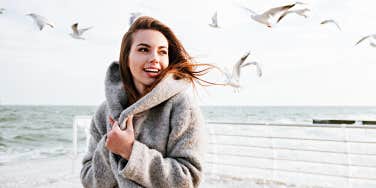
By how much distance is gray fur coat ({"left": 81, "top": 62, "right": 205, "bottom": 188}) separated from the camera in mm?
852

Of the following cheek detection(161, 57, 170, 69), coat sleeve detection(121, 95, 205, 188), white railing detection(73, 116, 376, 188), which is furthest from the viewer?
white railing detection(73, 116, 376, 188)

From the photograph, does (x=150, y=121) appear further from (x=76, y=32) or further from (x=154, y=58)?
(x=76, y=32)

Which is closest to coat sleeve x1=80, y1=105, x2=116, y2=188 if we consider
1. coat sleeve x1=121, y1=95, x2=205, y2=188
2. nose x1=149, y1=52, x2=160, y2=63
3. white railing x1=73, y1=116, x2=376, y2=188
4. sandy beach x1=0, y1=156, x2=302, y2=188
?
coat sleeve x1=121, y1=95, x2=205, y2=188

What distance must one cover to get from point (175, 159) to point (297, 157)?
7963 mm

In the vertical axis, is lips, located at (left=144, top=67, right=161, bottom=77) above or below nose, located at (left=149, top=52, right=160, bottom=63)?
below

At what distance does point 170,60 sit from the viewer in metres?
1.01

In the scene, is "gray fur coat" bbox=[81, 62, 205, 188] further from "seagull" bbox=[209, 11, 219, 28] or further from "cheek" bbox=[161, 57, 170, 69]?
"seagull" bbox=[209, 11, 219, 28]

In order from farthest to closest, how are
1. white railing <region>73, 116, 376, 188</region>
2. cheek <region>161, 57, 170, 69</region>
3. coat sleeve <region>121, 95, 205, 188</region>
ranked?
white railing <region>73, 116, 376, 188</region>
cheek <region>161, 57, 170, 69</region>
coat sleeve <region>121, 95, 205, 188</region>

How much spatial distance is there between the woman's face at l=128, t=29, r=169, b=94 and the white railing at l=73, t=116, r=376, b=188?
2.20m

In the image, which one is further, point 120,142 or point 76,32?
point 76,32

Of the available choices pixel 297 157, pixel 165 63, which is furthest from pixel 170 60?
pixel 297 157

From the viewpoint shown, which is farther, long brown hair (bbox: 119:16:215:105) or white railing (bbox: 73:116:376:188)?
white railing (bbox: 73:116:376:188)

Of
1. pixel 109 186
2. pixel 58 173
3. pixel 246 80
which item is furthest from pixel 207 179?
pixel 246 80

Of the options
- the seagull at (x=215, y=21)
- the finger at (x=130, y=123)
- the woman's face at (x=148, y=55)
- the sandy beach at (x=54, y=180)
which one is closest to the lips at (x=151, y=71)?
the woman's face at (x=148, y=55)
